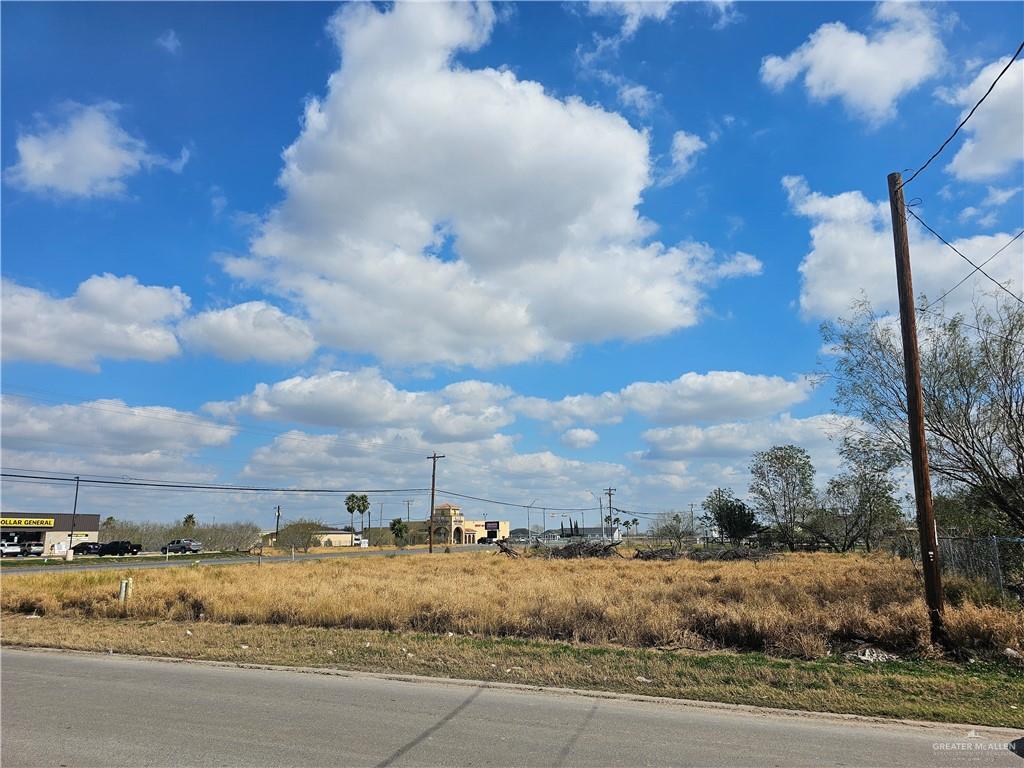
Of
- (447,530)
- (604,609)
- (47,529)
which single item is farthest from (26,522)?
(604,609)

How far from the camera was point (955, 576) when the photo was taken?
48.2 feet

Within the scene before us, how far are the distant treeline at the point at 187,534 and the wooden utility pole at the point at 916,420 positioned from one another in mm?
89337

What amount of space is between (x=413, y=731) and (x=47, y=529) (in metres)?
94.7

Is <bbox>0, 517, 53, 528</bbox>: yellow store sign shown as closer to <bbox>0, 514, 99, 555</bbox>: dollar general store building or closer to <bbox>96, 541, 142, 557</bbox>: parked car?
<bbox>0, 514, 99, 555</bbox>: dollar general store building

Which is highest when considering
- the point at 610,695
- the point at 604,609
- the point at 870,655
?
the point at 604,609

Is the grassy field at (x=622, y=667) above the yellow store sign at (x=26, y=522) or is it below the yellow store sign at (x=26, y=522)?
below

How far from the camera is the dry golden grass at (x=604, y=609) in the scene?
1133cm

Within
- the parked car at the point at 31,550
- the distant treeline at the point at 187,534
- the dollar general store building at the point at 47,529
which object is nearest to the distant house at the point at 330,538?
the distant treeline at the point at 187,534

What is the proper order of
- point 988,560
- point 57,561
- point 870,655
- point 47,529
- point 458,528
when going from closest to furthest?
point 870,655 → point 988,560 → point 57,561 → point 47,529 → point 458,528

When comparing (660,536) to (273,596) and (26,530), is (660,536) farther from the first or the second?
(26,530)

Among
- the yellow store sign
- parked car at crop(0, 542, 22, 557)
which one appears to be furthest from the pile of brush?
the yellow store sign

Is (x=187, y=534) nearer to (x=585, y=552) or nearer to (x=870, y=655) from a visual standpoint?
(x=585, y=552)

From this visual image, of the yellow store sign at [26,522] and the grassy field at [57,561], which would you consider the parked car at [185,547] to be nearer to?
the grassy field at [57,561]

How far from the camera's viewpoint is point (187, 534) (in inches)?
3701
